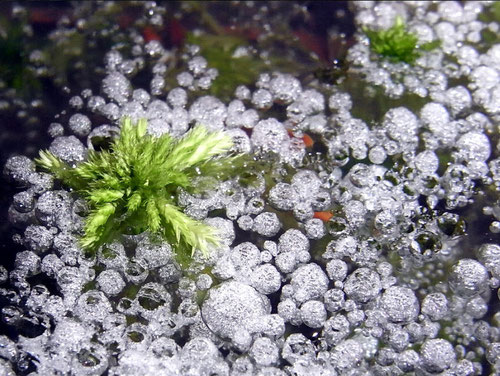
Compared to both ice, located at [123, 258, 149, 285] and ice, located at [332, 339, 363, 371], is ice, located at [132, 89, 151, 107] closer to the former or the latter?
ice, located at [123, 258, 149, 285]

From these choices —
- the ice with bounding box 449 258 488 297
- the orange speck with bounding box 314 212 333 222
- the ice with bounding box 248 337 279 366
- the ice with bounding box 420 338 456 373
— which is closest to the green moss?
the orange speck with bounding box 314 212 333 222

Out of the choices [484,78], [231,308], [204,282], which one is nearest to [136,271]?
[204,282]

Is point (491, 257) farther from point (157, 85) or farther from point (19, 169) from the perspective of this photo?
point (19, 169)

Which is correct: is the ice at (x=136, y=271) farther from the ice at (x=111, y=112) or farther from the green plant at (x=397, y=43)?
the green plant at (x=397, y=43)

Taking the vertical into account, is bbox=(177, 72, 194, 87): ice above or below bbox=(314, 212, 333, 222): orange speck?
above

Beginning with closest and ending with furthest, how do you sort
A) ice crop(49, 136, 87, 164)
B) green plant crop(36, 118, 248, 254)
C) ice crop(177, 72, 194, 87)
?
green plant crop(36, 118, 248, 254), ice crop(49, 136, 87, 164), ice crop(177, 72, 194, 87)

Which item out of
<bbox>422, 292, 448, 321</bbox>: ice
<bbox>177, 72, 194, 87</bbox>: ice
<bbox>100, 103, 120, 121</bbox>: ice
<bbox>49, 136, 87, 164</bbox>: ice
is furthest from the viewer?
<bbox>177, 72, 194, 87</bbox>: ice

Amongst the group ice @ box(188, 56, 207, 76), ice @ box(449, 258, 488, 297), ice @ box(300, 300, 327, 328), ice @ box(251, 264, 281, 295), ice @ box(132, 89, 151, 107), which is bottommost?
ice @ box(449, 258, 488, 297)

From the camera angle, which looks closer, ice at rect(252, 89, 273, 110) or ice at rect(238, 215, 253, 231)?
ice at rect(238, 215, 253, 231)
